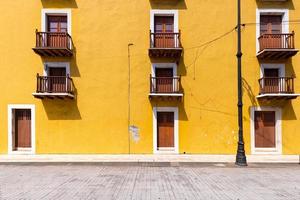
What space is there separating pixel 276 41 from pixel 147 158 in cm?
1015

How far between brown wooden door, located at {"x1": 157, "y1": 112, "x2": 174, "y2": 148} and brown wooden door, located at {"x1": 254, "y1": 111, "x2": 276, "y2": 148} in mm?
5164

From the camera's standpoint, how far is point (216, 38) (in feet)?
52.3

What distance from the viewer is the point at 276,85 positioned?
15547 millimetres

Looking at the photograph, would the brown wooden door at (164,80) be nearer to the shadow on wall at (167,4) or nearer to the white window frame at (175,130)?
the white window frame at (175,130)

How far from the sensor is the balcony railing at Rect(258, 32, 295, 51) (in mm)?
15328

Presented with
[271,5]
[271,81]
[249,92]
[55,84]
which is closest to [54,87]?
[55,84]

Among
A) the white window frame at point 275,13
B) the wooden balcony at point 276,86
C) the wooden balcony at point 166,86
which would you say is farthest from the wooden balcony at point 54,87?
the white window frame at point 275,13

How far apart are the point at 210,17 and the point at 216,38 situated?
135 centimetres

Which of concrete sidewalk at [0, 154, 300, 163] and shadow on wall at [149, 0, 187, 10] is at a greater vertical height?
shadow on wall at [149, 0, 187, 10]

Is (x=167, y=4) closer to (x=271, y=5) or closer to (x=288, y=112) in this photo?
(x=271, y=5)

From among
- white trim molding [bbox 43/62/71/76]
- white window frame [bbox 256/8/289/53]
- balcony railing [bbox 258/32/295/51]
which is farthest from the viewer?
white window frame [bbox 256/8/289/53]

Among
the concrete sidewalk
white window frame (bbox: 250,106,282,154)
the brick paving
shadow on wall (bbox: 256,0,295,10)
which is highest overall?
shadow on wall (bbox: 256,0,295,10)

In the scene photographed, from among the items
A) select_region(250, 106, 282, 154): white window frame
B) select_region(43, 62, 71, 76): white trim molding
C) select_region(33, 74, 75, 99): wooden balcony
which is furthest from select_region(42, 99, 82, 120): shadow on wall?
select_region(250, 106, 282, 154): white window frame

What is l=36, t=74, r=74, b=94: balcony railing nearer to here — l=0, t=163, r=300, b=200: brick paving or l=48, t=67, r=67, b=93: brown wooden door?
l=48, t=67, r=67, b=93: brown wooden door
